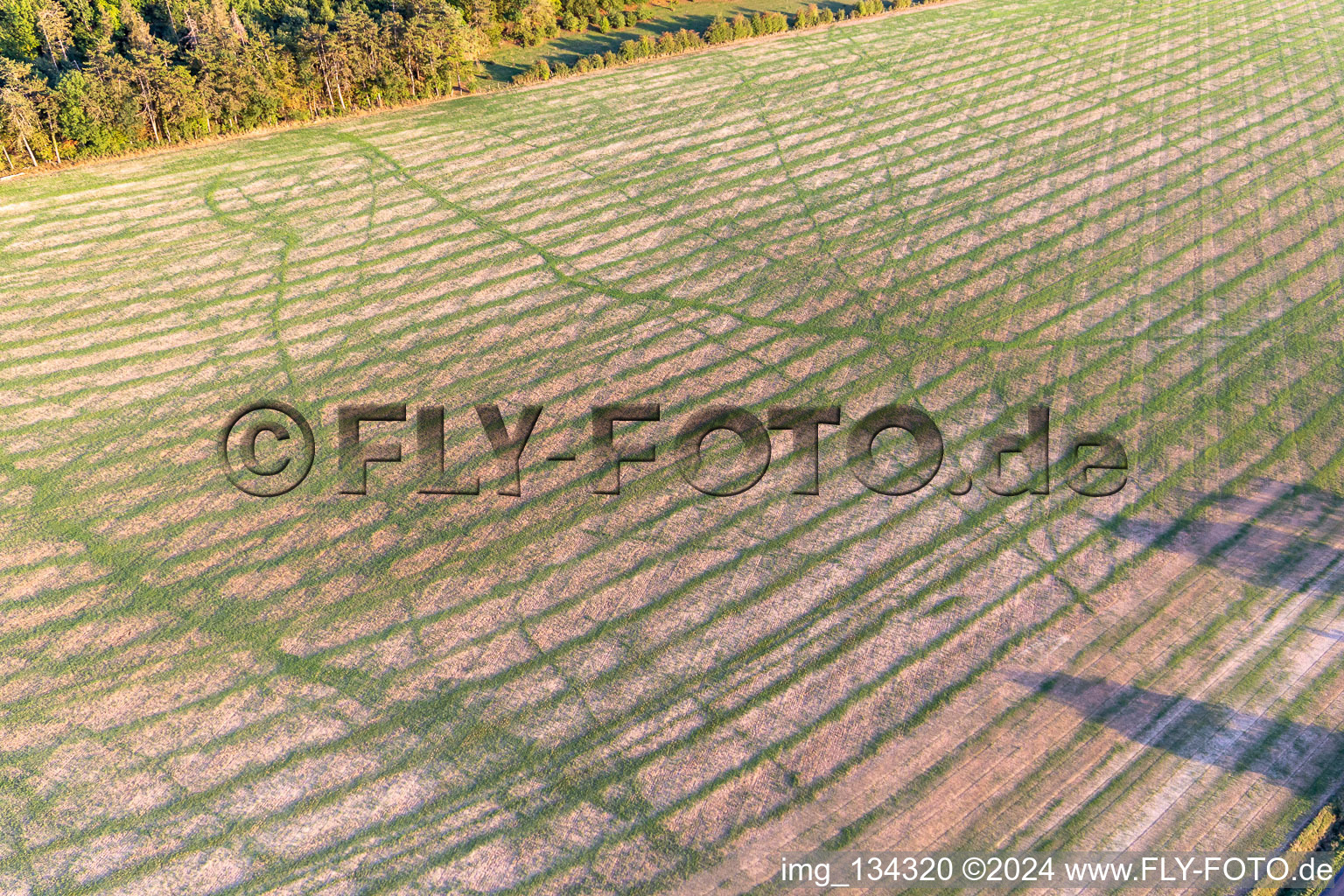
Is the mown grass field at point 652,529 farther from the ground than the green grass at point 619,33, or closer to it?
closer to it

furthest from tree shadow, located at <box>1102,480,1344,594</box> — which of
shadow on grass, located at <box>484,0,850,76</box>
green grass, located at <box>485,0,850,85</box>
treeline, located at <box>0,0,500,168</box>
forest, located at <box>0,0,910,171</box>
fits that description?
shadow on grass, located at <box>484,0,850,76</box>

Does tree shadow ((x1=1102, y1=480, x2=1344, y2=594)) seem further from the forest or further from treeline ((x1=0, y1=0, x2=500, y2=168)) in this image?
treeline ((x1=0, y1=0, x2=500, y2=168))

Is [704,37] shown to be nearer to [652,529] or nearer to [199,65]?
[199,65]

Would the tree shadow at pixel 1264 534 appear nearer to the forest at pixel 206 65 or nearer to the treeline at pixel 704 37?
the treeline at pixel 704 37

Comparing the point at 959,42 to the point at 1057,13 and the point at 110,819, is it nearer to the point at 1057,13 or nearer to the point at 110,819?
the point at 1057,13

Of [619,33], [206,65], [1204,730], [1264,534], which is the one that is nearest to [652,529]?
[1204,730]

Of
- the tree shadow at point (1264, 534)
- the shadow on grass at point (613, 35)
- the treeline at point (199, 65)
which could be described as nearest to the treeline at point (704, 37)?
the shadow on grass at point (613, 35)
